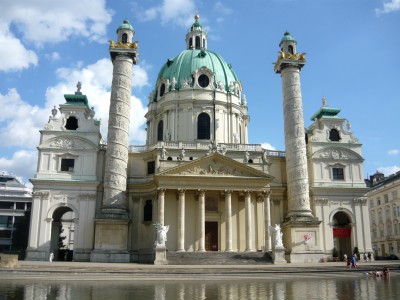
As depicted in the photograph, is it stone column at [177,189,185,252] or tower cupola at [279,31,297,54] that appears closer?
stone column at [177,189,185,252]

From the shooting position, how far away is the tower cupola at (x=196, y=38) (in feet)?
196

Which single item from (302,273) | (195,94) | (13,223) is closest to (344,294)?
(302,273)

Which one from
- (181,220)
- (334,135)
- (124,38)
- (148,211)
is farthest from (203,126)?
(334,135)

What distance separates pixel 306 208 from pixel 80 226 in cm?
2219

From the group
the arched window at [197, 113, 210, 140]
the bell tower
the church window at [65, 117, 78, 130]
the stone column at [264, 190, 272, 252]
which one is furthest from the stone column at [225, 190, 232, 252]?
the church window at [65, 117, 78, 130]

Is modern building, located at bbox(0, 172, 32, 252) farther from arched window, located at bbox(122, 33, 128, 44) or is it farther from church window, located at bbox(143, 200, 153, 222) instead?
arched window, located at bbox(122, 33, 128, 44)

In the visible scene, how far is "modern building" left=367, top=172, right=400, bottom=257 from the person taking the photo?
59031 mm

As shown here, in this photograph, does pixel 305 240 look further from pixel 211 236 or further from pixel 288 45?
pixel 288 45

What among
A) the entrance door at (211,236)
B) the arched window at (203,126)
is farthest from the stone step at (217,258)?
the arched window at (203,126)

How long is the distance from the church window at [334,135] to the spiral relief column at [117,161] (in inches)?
900

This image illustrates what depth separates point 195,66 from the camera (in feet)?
176

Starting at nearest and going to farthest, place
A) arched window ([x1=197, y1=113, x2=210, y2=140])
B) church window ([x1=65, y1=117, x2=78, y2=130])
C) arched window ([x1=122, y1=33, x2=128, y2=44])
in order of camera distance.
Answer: arched window ([x1=122, y1=33, x2=128, y2=44])
church window ([x1=65, y1=117, x2=78, y2=130])
arched window ([x1=197, y1=113, x2=210, y2=140])

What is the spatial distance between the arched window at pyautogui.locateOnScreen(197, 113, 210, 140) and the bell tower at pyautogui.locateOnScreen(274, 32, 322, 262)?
34.0ft

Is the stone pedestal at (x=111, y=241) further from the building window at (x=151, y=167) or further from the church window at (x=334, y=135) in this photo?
the church window at (x=334, y=135)
